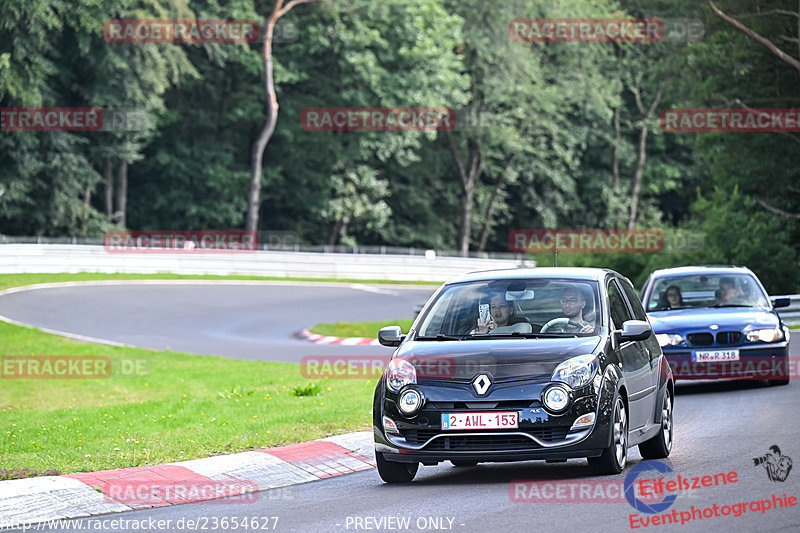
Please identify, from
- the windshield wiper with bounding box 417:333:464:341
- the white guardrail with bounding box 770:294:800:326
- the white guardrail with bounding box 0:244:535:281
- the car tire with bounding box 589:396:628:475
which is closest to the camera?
the car tire with bounding box 589:396:628:475

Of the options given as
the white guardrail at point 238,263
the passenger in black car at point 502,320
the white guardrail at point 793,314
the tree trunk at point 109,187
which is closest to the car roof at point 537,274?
the passenger in black car at point 502,320

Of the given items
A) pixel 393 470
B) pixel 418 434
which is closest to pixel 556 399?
pixel 418 434

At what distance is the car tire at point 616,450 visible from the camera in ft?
30.3

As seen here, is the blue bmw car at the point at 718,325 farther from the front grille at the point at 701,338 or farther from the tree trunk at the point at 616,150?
the tree trunk at the point at 616,150

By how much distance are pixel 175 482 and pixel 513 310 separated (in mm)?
2878

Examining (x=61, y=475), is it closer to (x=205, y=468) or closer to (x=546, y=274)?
(x=205, y=468)

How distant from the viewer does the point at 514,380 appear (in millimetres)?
9070

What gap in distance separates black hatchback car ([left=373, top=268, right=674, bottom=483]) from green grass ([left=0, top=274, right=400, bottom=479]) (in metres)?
2.31

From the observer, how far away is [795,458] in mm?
10367

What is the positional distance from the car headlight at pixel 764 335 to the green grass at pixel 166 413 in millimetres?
4893

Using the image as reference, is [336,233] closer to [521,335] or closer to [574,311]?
[574,311]

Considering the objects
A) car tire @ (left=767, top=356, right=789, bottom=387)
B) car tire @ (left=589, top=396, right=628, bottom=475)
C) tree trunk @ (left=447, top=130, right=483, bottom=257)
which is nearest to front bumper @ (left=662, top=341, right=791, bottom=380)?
car tire @ (left=767, top=356, right=789, bottom=387)

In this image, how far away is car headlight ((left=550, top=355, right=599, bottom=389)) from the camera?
909 cm

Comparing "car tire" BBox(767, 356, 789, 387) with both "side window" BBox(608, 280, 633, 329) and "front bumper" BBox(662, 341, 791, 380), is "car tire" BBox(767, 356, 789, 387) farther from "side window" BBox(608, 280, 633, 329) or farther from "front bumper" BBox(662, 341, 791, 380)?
"side window" BBox(608, 280, 633, 329)
